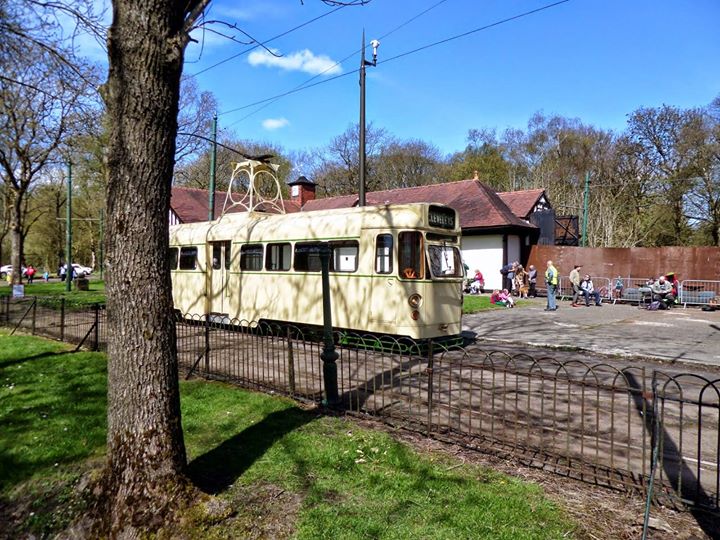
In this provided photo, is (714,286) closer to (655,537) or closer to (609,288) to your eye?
(609,288)

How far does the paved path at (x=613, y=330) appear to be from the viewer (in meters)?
11.2

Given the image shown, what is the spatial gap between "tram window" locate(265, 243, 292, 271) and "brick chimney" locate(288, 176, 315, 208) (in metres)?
29.8

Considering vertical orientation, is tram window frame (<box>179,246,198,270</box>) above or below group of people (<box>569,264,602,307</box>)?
above

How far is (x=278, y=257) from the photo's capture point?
12.6 m

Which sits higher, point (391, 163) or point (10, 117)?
point (391, 163)

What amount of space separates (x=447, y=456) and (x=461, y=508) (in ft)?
3.65

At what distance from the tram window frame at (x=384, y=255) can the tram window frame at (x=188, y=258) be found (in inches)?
284

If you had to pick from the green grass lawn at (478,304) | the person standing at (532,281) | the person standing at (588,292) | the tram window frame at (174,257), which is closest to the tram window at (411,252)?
the tram window frame at (174,257)

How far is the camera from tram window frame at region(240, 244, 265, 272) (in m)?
13.1

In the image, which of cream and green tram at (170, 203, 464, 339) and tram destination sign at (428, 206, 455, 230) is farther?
tram destination sign at (428, 206, 455, 230)

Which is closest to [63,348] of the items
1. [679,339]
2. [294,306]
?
[294,306]

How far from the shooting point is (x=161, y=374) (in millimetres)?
4027

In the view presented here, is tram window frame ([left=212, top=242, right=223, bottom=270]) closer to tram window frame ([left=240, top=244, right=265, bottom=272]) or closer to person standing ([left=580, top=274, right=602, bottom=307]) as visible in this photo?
tram window frame ([left=240, top=244, right=265, bottom=272])

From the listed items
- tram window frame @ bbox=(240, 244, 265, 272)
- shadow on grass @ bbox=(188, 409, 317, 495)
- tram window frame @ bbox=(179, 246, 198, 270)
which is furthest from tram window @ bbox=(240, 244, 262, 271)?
shadow on grass @ bbox=(188, 409, 317, 495)
